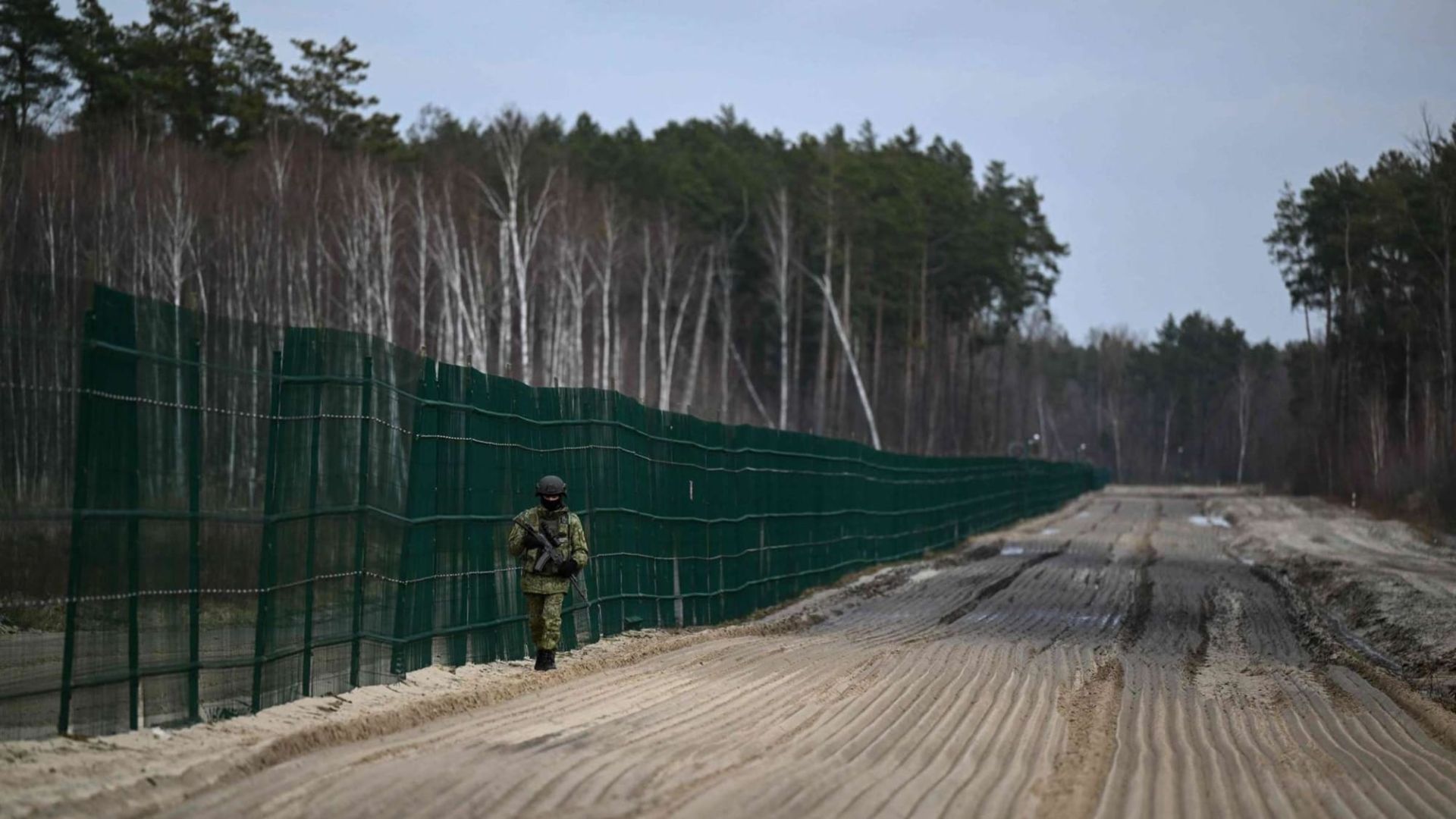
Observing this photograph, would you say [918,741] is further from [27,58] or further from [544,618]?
[27,58]

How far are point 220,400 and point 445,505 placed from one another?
276cm

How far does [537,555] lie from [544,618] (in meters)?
0.63

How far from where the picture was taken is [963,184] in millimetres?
87500

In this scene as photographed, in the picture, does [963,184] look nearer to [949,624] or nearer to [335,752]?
[949,624]

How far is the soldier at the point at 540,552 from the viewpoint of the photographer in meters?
13.0

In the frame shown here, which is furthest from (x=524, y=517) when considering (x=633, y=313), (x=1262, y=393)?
(x=1262, y=393)

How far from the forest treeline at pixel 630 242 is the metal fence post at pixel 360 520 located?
21.1 meters

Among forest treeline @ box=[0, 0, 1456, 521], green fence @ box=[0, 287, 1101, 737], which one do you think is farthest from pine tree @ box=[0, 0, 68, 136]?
green fence @ box=[0, 287, 1101, 737]

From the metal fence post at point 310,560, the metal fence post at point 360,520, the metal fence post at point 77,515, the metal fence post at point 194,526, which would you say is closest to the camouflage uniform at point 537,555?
the metal fence post at point 360,520

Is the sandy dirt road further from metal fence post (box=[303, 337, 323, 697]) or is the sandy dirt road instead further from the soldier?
metal fence post (box=[303, 337, 323, 697])

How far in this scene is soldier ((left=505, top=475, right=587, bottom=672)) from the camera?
13.0m

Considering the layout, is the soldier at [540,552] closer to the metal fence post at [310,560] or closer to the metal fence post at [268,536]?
the metal fence post at [310,560]

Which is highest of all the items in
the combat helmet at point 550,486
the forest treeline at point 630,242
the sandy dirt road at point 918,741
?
the forest treeline at point 630,242

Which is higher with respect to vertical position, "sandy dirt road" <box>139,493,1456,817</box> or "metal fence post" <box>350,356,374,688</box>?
"metal fence post" <box>350,356,374,688</box>
